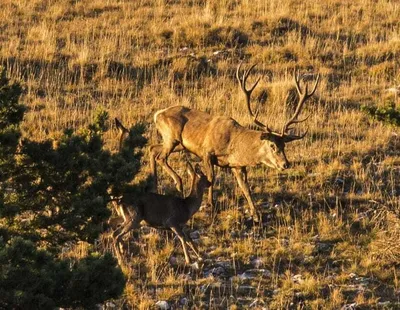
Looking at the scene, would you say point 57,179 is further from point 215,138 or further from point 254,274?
point 215,138

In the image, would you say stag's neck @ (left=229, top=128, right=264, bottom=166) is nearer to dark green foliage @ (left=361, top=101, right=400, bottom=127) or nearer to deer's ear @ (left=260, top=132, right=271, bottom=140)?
deer's ear @ (left=260, top=132, right=271, bottom=140)

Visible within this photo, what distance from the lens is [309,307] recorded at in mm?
10969

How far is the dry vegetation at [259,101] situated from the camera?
1169cm

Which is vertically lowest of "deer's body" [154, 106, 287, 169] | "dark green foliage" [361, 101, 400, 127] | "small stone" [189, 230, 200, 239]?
"small stone" [189, 230, 200, 239]

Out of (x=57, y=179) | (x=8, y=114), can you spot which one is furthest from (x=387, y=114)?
(x=8, y=114)

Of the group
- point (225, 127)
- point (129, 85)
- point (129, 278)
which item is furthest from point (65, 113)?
point (129, 278)

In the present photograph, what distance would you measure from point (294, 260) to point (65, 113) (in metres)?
6.24

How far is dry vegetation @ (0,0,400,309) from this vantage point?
11688 millimetres

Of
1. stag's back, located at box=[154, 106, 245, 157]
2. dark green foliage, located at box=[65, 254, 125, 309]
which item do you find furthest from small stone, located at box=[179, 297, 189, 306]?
stag's back, located at box=[154, 106, 245, 157]

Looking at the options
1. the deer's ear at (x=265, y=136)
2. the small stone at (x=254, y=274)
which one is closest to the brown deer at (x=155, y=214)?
the small stone at (x=254, y=274)

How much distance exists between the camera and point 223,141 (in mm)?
13953

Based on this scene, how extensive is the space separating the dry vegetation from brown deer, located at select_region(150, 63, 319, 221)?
0.46 m

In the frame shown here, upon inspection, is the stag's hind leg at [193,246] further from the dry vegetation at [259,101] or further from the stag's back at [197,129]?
the stag's back at [197,129]

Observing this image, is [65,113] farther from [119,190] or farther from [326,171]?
[119,190]
